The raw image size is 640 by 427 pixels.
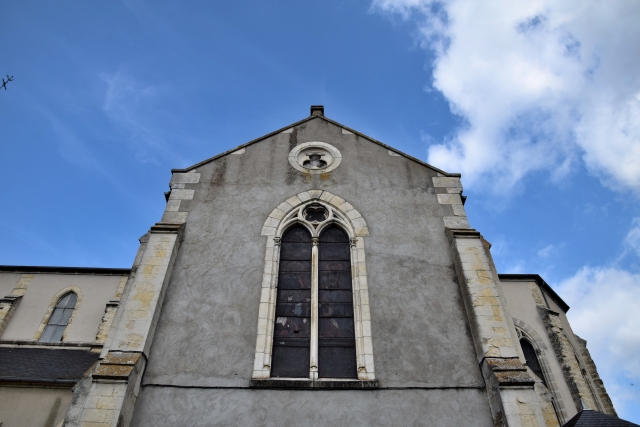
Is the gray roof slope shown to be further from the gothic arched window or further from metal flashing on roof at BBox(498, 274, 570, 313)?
metal flashing on roof at BBox(498, 274, 570, 313)

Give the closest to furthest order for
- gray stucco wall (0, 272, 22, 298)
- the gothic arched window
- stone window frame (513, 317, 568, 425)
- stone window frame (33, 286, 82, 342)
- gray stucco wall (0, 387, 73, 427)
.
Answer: the gothic arched window < gray stucco wall (0, 387, 73, 427) < stone window frame (513, 317, 568, 425) < stone window frame (33, 286, 82, 342) < gray stucco wall (0, 272, 22, 298)

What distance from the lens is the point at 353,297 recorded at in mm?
7633

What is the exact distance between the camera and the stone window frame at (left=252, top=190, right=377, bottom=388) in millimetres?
6559

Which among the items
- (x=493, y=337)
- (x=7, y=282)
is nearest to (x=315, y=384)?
(x=493, y=337)

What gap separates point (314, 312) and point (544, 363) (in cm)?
774

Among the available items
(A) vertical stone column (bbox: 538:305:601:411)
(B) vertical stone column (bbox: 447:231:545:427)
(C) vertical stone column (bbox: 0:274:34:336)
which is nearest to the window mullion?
(B) vertical stone column (bbox: 447:231:545:427)

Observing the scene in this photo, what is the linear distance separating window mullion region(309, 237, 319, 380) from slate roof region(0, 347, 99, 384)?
593cm

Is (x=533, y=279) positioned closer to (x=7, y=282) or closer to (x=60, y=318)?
(x=60, y=318)

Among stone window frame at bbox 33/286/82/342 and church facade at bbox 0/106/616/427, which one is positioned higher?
stone window frame at bbox 33/286/82/342

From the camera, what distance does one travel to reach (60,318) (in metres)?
14.8

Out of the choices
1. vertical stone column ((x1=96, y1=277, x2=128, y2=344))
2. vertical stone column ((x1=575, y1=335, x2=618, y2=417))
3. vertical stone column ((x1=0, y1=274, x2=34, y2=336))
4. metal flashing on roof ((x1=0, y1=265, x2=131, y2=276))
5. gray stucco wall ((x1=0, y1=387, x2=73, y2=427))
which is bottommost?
gray stucco wall ((x1=0, y1=387, x2=73, y2=427))

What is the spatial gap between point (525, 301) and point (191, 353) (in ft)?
33.8

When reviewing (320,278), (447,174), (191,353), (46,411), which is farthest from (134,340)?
(447,174)

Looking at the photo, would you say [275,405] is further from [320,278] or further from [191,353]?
[320,278]
